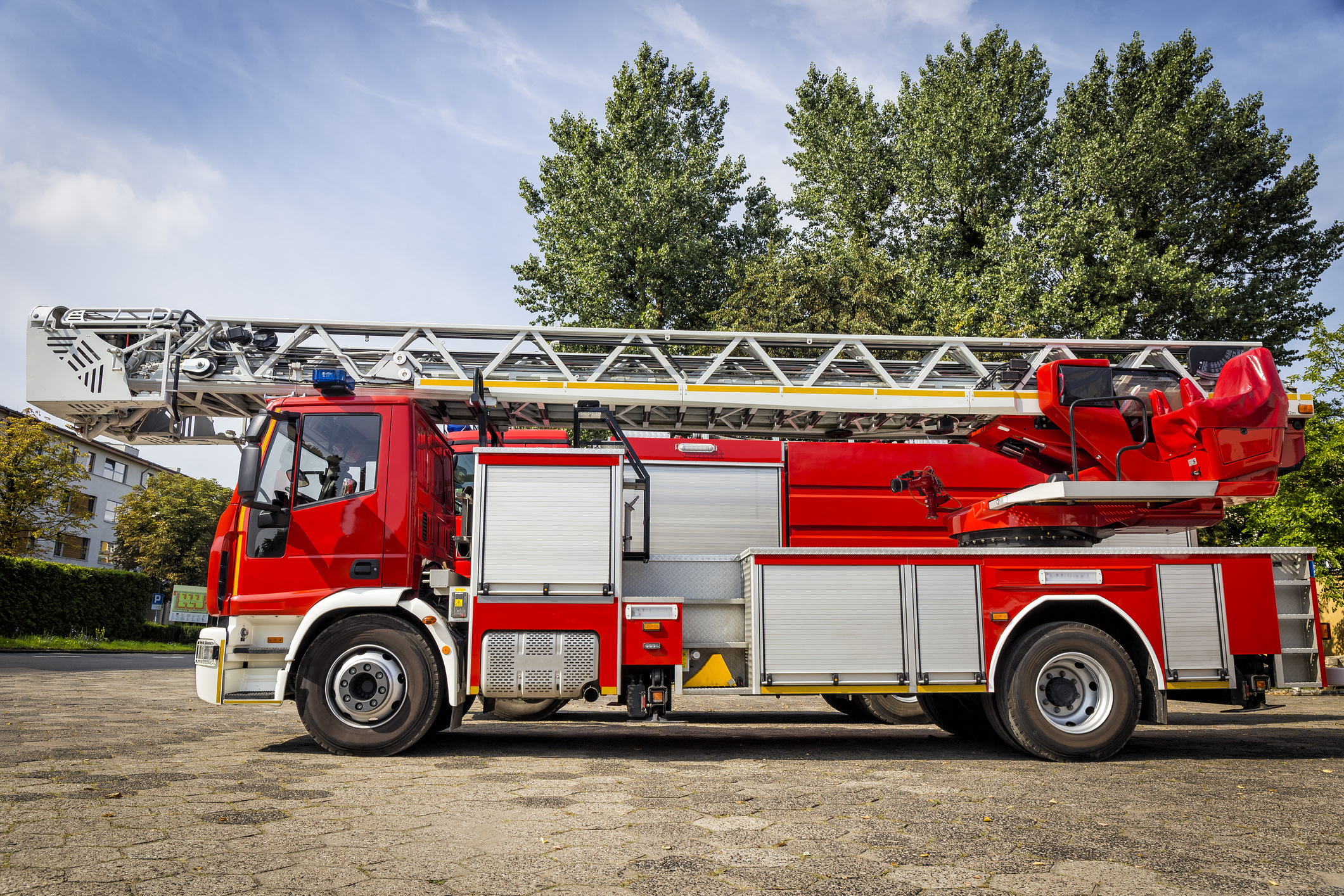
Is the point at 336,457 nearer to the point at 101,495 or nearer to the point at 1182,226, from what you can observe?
the point at 1182,226

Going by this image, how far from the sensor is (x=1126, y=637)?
22.6ft

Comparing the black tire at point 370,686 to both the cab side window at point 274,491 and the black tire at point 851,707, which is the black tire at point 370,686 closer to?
the cab side window at point 274,491

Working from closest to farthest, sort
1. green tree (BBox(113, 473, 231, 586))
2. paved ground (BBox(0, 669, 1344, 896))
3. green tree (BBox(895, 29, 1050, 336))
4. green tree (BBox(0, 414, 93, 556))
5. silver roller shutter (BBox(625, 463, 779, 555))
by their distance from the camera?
paved ground (BBox(0, 669, 1344, 896))
silver roller shutter (BBox(625, 463, 779, 555))
green tree (BBox(895, 29, 1050, 336))
green tree (BBox(0, 414, 93, 556))
green tree (BBox(113, 473, 231, 586))

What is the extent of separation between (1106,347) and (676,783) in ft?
26.2

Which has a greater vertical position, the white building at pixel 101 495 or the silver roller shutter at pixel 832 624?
the white building at pixel 101 495

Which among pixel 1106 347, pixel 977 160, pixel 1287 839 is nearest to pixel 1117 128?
pixel 977 160

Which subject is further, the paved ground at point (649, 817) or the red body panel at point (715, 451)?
the red body panel at point (715, 451)

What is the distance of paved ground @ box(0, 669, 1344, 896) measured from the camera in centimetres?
356

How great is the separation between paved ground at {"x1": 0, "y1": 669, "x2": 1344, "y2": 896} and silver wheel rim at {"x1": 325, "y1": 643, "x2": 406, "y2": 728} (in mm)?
334

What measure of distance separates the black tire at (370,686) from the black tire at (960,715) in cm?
436

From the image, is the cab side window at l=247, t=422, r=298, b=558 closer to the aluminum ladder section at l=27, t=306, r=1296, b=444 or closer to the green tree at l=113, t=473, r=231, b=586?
the aluminum ladder section at l=27, t=306, r=1296, b=444

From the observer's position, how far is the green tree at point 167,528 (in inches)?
1757

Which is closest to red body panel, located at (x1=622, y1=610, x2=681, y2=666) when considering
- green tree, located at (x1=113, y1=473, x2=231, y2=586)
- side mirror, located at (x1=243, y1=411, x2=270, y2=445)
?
side mirror, located at (x1=243, y1=411, x2=270, y2=445)

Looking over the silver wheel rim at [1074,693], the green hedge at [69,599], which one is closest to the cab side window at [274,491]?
the silver wheel rim at [1074,693]
